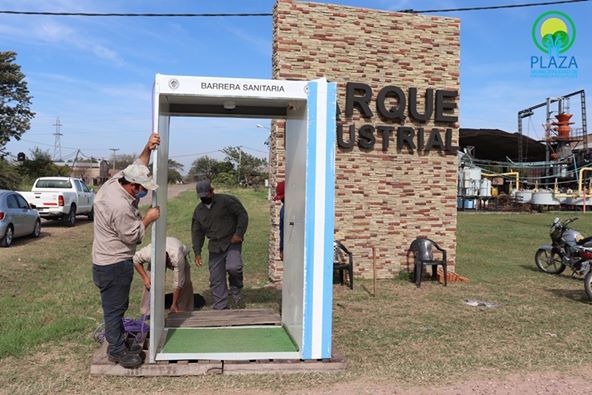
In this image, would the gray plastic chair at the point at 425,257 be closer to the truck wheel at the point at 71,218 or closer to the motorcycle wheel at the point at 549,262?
the motorcycle wheel at the point at 549,262

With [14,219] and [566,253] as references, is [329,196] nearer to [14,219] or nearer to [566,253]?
[566,253]

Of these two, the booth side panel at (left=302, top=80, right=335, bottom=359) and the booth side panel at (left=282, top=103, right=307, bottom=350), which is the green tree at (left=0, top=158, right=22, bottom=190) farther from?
the booth side panel at (left=302, top=80, right=335, bottom=359)

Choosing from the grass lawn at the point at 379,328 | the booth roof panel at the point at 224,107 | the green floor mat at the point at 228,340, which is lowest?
the grass lawn at the point at 379,328

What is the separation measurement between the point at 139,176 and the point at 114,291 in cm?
105

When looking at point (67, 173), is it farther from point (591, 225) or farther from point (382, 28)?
point (382, 28)

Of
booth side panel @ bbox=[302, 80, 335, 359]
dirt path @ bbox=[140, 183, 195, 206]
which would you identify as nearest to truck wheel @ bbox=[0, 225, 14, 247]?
dirt path @ bbox=[140, 183, 195, 206]

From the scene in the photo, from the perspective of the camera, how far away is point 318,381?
514 centimetres

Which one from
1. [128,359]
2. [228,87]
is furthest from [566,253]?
[128,359]

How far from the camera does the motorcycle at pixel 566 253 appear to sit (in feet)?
32.4

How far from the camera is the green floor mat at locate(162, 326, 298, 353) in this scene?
225 inches

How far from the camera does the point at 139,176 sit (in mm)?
4988

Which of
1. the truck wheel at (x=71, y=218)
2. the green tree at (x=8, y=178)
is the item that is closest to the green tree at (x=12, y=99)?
the green tree at (x=8, y=178)

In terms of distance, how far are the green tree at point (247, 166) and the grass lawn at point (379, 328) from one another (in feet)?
197

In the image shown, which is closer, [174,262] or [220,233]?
[174,262]
